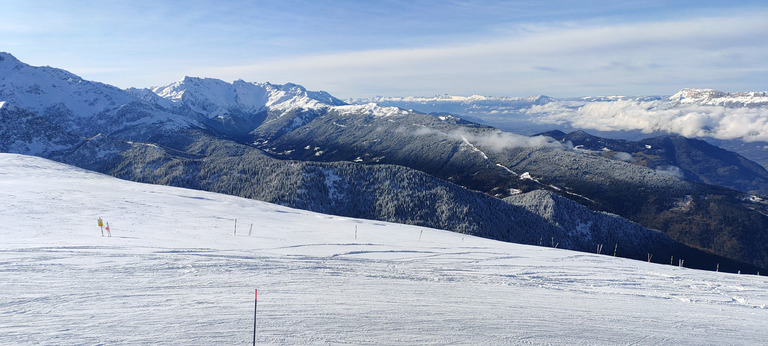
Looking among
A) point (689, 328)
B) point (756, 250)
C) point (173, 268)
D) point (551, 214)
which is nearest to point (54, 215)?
point (173, 268)

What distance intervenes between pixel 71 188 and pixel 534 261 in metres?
50.4

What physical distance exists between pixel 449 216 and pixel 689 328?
318 ft

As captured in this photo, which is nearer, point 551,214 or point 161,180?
point 551,214

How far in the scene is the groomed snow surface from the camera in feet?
37.7

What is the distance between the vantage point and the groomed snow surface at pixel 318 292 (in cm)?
1148

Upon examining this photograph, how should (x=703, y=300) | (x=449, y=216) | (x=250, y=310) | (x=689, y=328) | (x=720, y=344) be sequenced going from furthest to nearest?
(x=449, y=216) < (x=703, y=300) < (x=689, y=328) < (x=720, y=344) < (x=250, y=310)

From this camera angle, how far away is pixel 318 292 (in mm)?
15102

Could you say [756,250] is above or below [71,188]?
below

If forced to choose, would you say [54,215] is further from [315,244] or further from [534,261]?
[534,261]

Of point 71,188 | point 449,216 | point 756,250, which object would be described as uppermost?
point 71,188

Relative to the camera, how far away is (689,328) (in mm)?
14945

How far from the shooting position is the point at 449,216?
111250 mm

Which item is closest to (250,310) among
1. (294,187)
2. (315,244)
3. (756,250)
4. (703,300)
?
(315,244)

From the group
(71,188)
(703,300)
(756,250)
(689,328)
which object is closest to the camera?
(689,328)
